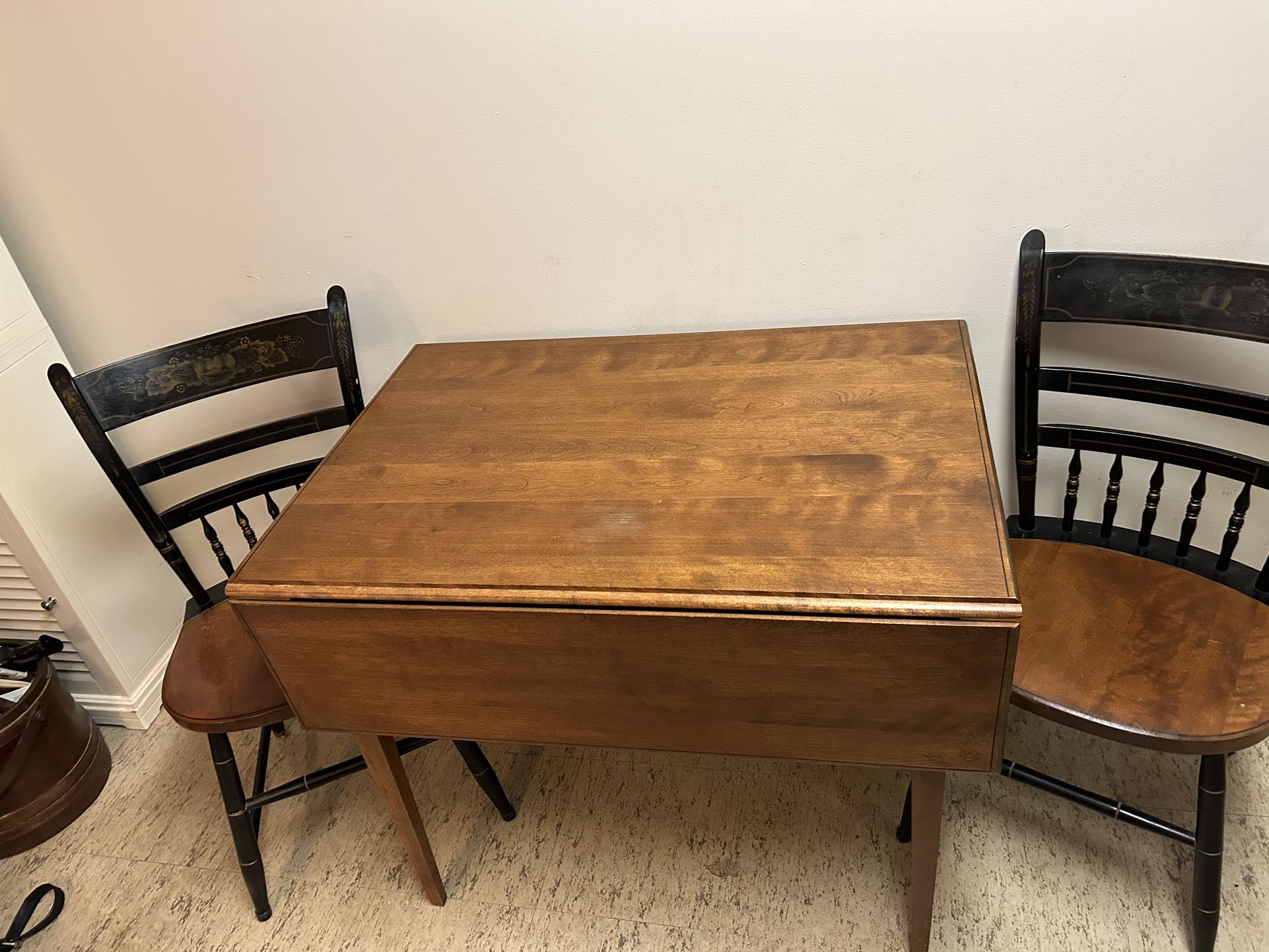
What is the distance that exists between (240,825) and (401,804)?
13.3 inches

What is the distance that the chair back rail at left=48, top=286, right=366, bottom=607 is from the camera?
1.48m

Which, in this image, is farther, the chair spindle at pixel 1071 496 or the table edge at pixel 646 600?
the chair spindle at pixel 1071 496

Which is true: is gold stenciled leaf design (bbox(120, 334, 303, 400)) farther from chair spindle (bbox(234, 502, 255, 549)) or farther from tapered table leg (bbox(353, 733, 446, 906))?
tapered table leg (bbox(353, 733, 446, 906))

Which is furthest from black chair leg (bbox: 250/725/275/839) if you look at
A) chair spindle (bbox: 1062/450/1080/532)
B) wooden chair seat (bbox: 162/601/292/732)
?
chair spindle (bbox: 1062/450/1080/532)

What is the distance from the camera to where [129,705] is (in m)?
2.00

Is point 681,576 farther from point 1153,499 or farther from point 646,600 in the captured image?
point 1153,499

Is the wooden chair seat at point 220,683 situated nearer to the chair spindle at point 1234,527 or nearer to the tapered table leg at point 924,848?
the tapered table leg at point 924,848

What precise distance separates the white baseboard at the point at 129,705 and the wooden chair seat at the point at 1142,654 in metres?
1.76

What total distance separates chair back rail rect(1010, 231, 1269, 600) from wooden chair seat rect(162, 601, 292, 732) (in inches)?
Result: 48.5

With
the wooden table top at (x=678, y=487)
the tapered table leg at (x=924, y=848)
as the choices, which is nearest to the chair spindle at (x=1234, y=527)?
the wooden table top at (x=678, y=487)

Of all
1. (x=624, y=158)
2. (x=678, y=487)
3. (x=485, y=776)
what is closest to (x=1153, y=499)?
(x=678, y=487)

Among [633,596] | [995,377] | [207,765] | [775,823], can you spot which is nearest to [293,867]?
[207,765]

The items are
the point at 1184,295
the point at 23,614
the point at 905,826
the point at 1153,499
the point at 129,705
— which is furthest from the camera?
the point at 129,705

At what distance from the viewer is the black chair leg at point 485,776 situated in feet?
5.17
